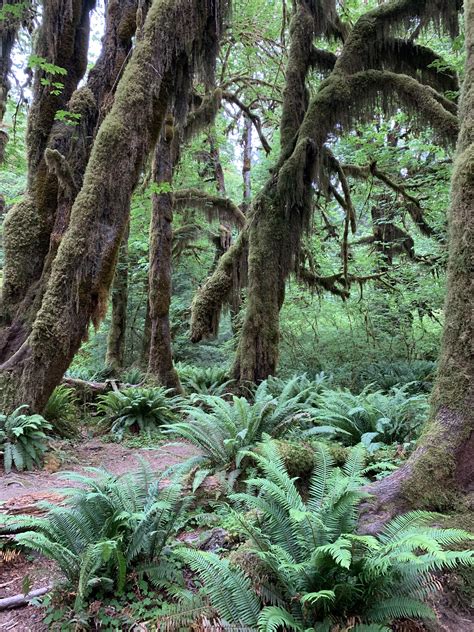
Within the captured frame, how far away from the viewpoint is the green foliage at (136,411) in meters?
7.59

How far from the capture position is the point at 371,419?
5.26m

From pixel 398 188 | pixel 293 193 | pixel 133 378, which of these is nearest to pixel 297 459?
pixel 293 193

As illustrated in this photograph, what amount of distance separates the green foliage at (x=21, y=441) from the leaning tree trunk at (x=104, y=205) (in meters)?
0.43

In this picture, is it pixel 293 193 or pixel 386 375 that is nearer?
pixel 293 193

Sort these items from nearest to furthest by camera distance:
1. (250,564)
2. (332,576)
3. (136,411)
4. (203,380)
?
(332,576) < (250,564) < (136,411) < (203,380)

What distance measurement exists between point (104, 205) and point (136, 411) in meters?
3.60

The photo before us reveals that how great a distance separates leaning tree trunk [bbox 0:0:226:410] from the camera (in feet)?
18.8

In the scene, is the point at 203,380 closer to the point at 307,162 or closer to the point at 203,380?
Result: the point at 203,380

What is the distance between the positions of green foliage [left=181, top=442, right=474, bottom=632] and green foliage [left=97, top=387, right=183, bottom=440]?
206 inches

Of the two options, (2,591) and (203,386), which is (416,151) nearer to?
(203,386)

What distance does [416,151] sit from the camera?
10055mm

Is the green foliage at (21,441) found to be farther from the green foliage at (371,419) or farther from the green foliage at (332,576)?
the green foliage at (332,576)

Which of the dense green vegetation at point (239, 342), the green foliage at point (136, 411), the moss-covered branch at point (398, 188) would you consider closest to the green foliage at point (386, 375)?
the dense green vegetation at point (239, 342)

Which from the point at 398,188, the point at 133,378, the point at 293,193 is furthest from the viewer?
the point at 133,378
